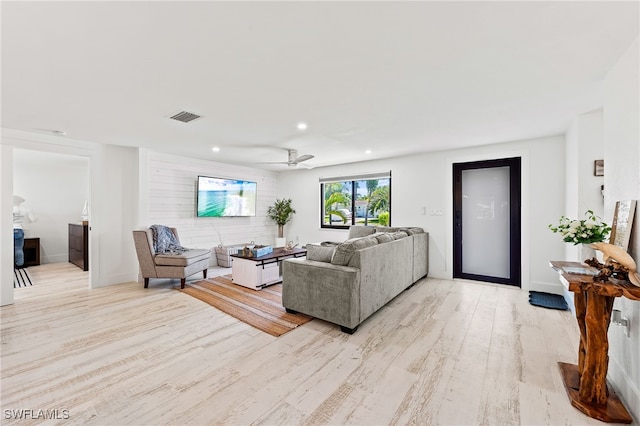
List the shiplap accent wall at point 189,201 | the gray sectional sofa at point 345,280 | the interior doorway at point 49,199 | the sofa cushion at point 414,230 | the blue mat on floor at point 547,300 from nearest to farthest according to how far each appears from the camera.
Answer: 1. the gray sectional sofa at point 345,280
2. the blue mat on floor at point 547,300
3. the sofa cushion at point 414,230
4. the shiplap accent wall at point 189,201
5. the interior doorway at point 49,199

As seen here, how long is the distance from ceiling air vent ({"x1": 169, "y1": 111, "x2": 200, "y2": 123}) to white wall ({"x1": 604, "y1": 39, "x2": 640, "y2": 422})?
367cm

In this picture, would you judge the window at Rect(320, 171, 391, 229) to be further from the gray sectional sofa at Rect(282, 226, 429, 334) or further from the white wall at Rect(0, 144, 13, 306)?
the white wall at Rect(0, 144, 13, 306)

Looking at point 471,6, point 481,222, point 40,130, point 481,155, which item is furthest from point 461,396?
point 40,130

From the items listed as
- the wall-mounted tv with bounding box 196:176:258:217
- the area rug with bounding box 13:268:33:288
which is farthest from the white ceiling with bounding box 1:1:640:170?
the area rug with bounding box 13:268:33:288

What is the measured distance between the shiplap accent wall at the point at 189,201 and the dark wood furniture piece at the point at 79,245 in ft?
5.91

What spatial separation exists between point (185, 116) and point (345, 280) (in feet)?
8.42

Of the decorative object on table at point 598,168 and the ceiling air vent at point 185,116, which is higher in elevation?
the ceiling air vent at point 185,116

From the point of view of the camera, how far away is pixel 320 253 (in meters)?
3.09

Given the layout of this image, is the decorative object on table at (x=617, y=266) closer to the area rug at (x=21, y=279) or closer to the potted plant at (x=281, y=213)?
the potted plant at (x=281, y=213)

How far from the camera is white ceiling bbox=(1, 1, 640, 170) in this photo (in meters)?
1.47

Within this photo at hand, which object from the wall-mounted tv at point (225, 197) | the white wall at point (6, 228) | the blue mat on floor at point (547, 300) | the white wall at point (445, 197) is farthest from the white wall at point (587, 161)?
the white wall at point (6, 228)

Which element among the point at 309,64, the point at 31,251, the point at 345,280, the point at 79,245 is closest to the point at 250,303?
the point at 345,280

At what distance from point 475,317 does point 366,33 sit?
3109 millimetres

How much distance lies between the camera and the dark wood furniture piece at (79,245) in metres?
5.36
